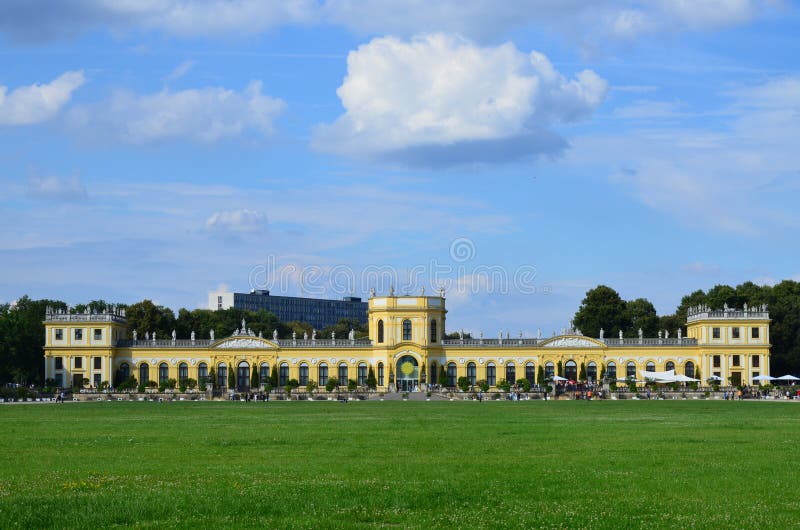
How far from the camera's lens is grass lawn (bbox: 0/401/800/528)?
19828mm

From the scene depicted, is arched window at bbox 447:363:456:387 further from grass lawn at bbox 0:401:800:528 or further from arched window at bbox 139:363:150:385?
grass lawn at bbox 0:401:800:528

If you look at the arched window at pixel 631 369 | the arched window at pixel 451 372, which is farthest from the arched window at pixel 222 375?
the arched window at pixel 631 369

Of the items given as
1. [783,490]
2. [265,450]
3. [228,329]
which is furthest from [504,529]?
[228,329]

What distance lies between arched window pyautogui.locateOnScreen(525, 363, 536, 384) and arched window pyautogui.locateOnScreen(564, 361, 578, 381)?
117 inches

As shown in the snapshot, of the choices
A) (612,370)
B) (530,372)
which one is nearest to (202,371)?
(530,372)

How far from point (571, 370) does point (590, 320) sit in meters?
15.2

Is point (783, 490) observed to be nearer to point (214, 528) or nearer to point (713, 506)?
point (713, 506)

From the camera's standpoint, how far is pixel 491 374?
372 feet

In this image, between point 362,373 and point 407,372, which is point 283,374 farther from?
point 407,372

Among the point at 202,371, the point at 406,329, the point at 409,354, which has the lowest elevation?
the point at 202,371

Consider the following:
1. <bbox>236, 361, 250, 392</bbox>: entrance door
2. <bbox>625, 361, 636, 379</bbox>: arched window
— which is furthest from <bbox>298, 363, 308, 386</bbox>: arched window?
<bbox>625, 361, 636, 379</bbox>: arched window

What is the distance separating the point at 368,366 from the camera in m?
114

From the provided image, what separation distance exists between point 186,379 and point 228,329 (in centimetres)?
2546

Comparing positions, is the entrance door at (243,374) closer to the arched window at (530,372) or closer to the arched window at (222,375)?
the arched window at (222,375)
